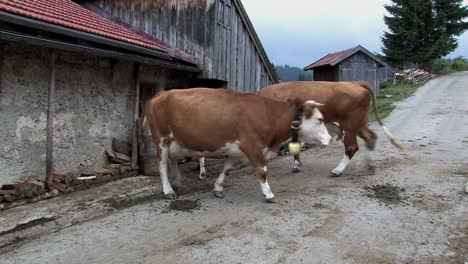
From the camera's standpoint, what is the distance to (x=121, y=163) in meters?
7.88

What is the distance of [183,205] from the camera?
228 inches

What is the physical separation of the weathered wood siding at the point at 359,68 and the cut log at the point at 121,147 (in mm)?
17622

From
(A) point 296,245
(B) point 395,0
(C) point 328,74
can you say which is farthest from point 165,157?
(B) point 395,0

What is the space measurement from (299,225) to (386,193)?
202 centimetres

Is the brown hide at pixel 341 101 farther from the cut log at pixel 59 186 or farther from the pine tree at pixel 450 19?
the pine tree at pixel 450 19

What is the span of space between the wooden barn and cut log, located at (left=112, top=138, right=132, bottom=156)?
7 centimetres

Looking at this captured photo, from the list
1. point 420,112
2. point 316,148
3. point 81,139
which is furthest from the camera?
point 420,112

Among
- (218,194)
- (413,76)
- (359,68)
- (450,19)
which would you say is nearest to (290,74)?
(450,19)

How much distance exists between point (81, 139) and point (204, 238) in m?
3.67

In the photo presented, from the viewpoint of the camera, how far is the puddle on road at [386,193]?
6012mm

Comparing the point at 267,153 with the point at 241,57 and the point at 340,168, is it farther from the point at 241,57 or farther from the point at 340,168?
the point at 241,57

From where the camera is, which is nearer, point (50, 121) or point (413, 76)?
point (50, 121)

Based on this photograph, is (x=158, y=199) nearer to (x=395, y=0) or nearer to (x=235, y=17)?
(x=235, y=17)

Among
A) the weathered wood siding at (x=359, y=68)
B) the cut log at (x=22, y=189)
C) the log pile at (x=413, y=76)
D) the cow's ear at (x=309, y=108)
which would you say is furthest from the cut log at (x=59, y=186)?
the log pile at (x=413, y=76)
